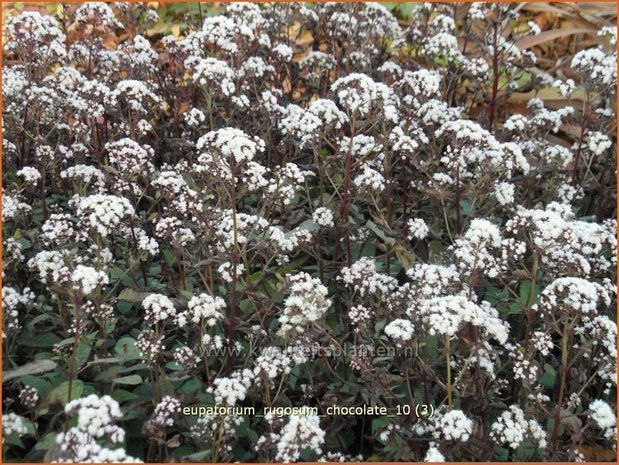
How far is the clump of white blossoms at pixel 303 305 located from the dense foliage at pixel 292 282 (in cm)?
1

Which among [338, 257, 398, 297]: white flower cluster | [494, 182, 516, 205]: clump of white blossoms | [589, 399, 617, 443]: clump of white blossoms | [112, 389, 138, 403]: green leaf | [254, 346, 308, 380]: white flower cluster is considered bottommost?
[589, 399, 617, 443]: clump of white blossoms

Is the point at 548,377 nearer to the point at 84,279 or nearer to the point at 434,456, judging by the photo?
the point at 434,456

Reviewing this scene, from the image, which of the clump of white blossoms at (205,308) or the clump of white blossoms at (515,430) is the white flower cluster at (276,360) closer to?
the clump of white blossoms at (205,308)

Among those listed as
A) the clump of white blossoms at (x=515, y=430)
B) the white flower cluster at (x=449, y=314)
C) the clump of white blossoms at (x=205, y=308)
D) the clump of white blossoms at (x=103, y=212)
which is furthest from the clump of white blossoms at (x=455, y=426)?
the clump of white blossoms at (x=103, y=212)

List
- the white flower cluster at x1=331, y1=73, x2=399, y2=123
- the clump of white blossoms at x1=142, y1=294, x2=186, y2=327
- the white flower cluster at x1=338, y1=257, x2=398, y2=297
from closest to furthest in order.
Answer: the clump of white blossoms at x1=142, y1=294, x2=186, y2=327 → the white flower cluster at x1=338, y1=257, x2=398, y2=297 → the white flower cluster at x1=331, y1=73, x2=399, y2=123

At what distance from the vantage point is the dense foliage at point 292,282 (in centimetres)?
354

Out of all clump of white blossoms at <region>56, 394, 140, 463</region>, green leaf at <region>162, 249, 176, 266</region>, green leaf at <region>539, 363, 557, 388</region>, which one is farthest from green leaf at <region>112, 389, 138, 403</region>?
green leaf at <region>539, 363, 557, 388</region>

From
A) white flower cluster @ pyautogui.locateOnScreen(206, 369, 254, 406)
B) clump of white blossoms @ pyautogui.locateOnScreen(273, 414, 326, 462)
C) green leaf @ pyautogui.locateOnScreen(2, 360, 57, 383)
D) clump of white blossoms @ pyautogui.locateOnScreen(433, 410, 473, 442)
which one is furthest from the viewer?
green leaf @ pyautogui.locateOnScreen(2, 360, 57, 383)

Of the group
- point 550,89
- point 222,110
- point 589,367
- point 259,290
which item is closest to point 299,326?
point 259,290

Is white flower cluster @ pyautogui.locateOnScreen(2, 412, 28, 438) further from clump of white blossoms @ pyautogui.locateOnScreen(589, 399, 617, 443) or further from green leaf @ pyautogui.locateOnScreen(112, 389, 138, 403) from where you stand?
clump of white blossoms @ pyautogui.locateOnScreen(589, 399, 617, 443)

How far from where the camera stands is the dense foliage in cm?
354

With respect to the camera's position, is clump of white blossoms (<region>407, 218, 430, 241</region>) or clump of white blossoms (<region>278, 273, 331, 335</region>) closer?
clump of white blossoms (<region>278, 273, 331, 335</region>)

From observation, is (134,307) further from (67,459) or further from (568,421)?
(568,421)

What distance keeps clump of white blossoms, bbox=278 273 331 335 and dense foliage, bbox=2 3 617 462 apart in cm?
1
